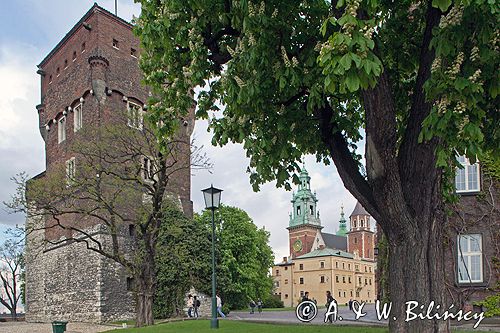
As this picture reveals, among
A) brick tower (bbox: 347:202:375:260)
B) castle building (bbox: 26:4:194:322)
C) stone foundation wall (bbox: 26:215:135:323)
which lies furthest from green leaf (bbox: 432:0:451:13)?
brick tower (bbox: 347:202:375:260)

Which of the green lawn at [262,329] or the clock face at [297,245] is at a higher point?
the green lawn at [262,329]

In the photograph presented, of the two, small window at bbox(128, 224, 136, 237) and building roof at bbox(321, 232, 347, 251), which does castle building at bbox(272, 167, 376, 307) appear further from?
small window at bbox(128, 224, 136, 237)

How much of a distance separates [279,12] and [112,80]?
32.2 metres

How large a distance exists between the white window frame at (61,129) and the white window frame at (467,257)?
31.1 metres

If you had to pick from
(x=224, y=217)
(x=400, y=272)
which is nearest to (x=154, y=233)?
(x=400, y=272)

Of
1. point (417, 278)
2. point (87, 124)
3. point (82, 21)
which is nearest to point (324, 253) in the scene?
point (82, 21)

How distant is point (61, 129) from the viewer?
43188 mm

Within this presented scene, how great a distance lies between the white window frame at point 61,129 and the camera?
42594mm

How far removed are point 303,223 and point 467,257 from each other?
329ft

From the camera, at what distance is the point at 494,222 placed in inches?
804

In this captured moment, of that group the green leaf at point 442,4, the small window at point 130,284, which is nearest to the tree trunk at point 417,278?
the green leaf at point 442,4

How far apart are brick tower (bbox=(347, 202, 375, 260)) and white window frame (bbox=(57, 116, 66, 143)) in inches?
3693

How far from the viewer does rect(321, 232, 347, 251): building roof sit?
420 feet

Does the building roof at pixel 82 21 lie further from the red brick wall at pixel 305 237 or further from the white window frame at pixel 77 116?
the red brick wall at pixel 305 237
